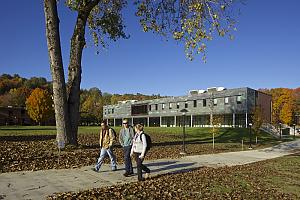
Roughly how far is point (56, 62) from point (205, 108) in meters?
51.7

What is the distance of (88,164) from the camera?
12.8 m

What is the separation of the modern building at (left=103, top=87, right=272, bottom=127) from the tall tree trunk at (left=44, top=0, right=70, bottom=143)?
112 feet

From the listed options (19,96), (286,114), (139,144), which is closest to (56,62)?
(139,144)

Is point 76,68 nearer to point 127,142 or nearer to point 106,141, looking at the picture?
point 106,141

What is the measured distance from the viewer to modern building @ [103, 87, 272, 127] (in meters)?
56.7

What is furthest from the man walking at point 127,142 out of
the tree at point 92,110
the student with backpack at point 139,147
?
the tree at point 92,110

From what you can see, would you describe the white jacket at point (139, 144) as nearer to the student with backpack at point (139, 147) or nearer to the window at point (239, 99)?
the student with backpack at point (139, 147)

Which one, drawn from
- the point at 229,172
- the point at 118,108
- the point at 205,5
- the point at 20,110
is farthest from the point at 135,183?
the point at 20,110

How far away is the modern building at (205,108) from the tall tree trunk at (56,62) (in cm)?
3402

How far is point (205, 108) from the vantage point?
6400cm

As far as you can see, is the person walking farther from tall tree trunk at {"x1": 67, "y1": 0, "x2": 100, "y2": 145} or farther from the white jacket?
tall tree trunk at {"x1": 67, "y1": 0, "x2": 100, "y2": 145}

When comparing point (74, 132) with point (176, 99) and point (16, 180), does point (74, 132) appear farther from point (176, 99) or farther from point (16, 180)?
point (176, 99)

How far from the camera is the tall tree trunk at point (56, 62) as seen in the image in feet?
48.9

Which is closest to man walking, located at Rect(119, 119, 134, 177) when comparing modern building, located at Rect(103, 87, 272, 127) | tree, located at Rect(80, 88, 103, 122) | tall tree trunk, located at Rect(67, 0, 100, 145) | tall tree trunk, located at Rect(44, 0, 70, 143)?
tall tree trunk, located at Rect(44, 0, 70, 143)
